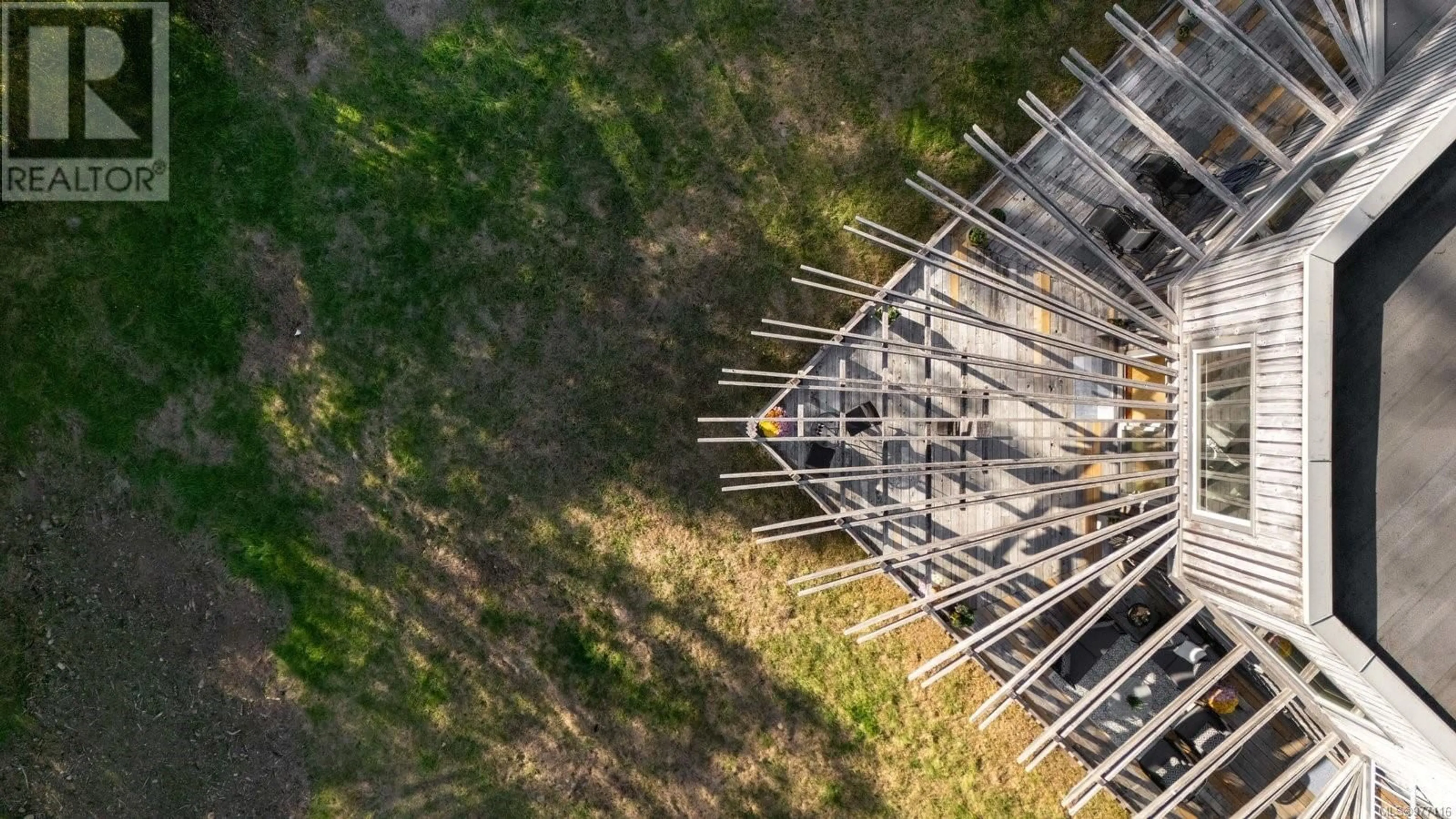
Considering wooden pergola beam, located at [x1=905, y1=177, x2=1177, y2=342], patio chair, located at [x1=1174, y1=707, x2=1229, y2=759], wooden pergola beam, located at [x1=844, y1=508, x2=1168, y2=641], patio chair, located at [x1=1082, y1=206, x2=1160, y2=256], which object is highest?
patio chair, located at [x1=1082, y1=206, x2=1160, y2=256]

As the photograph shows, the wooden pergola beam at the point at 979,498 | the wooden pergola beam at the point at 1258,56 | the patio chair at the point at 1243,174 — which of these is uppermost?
the wooden pergola beam at the point at 1258,56

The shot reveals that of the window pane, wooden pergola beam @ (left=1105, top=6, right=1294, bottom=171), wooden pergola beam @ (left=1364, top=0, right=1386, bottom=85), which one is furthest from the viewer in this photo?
wooden pergola beam @ (left=1364, top=0, right=1386, bottom=85)

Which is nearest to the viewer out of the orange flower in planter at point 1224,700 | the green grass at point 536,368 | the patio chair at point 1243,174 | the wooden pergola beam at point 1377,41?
the wooden pergola beam at point 1377,41

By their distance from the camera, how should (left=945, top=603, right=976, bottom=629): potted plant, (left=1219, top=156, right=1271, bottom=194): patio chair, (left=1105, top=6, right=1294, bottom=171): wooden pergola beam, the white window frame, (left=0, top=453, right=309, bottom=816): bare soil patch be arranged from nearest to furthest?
1. the white window frame
2. (left=1105, top=6, right=1294, bottom=171): wooden pergola beam
3. (left=1219, top=156, right=1271, bottom=194): patio chair
4. (left=945, top=603, right=976, bottom=629): potted plant
5. (left=0, top=453, right=309, bottom=816): bare soil patch

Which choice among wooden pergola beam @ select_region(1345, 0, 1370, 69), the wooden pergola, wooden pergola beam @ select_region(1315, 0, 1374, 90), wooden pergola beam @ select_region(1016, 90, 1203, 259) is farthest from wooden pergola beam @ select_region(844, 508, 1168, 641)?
wooden pergola beam @ select_region(1345, 0, 1370, 69)

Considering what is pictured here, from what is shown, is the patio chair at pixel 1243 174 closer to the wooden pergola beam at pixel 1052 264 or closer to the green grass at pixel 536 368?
the wooden pergola beam at pixel 1052 264

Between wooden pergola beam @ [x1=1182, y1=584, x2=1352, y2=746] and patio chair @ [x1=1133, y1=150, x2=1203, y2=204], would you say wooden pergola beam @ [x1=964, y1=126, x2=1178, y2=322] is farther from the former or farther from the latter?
wooden pergola beam @ [x1=1182, y1=584, x2=1352, y2=746]

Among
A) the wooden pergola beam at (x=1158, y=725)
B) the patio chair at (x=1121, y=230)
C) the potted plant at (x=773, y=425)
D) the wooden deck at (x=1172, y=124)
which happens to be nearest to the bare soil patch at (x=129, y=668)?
the potted plant at (x=773, y=425)
